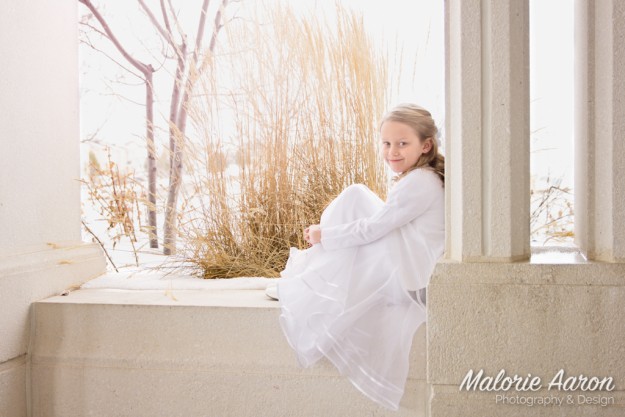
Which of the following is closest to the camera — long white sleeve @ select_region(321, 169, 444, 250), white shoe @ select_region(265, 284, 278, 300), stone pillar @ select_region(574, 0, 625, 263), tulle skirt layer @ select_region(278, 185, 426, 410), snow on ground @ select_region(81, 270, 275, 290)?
stone pillar @ select_region(574, 0, 625, 263)

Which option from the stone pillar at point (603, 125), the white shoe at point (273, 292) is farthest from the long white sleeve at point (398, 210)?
the stone pillar at point (603, 125)

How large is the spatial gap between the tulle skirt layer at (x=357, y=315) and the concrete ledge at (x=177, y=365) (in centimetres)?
5

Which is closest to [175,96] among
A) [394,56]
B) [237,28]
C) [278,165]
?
[237,28]

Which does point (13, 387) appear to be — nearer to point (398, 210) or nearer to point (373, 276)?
point (373, 276)

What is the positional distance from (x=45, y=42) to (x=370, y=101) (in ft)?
3.78

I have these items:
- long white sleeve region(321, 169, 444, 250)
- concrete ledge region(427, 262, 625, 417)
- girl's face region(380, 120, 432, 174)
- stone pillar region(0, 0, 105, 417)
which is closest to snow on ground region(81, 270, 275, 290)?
stone pillar region(0, 0, 105, 417)

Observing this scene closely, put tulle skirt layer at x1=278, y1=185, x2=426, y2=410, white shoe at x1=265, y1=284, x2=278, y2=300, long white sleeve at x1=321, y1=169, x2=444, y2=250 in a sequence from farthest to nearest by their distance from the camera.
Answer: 1. white shoe at x1=265, y1=284, x2=278, y2=300
2. long white sleeve at x1=321, y1=169, x2=444, y2=250
3. tulle skirt layer at x1=278, y1=185, x2=426, y2=410

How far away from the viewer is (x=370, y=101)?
7.66ft

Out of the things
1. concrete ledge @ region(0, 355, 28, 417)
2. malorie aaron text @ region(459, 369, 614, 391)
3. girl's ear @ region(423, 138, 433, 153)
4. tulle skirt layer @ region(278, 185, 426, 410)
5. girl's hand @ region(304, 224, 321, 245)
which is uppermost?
girl's ear @ region(423, 138, 433, 153)

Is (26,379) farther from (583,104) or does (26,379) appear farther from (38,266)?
(583,104)

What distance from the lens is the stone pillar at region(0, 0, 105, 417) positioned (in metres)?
1.77

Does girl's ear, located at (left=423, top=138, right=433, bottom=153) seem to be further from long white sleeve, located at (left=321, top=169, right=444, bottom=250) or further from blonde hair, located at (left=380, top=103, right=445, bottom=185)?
long white sleeve, located at (left=321, top=169, right=444, bottom=250)

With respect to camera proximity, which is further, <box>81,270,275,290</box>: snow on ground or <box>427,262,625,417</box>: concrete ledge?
<box>81,270,275,290</box>: snow on ground

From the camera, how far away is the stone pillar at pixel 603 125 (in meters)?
1.41
